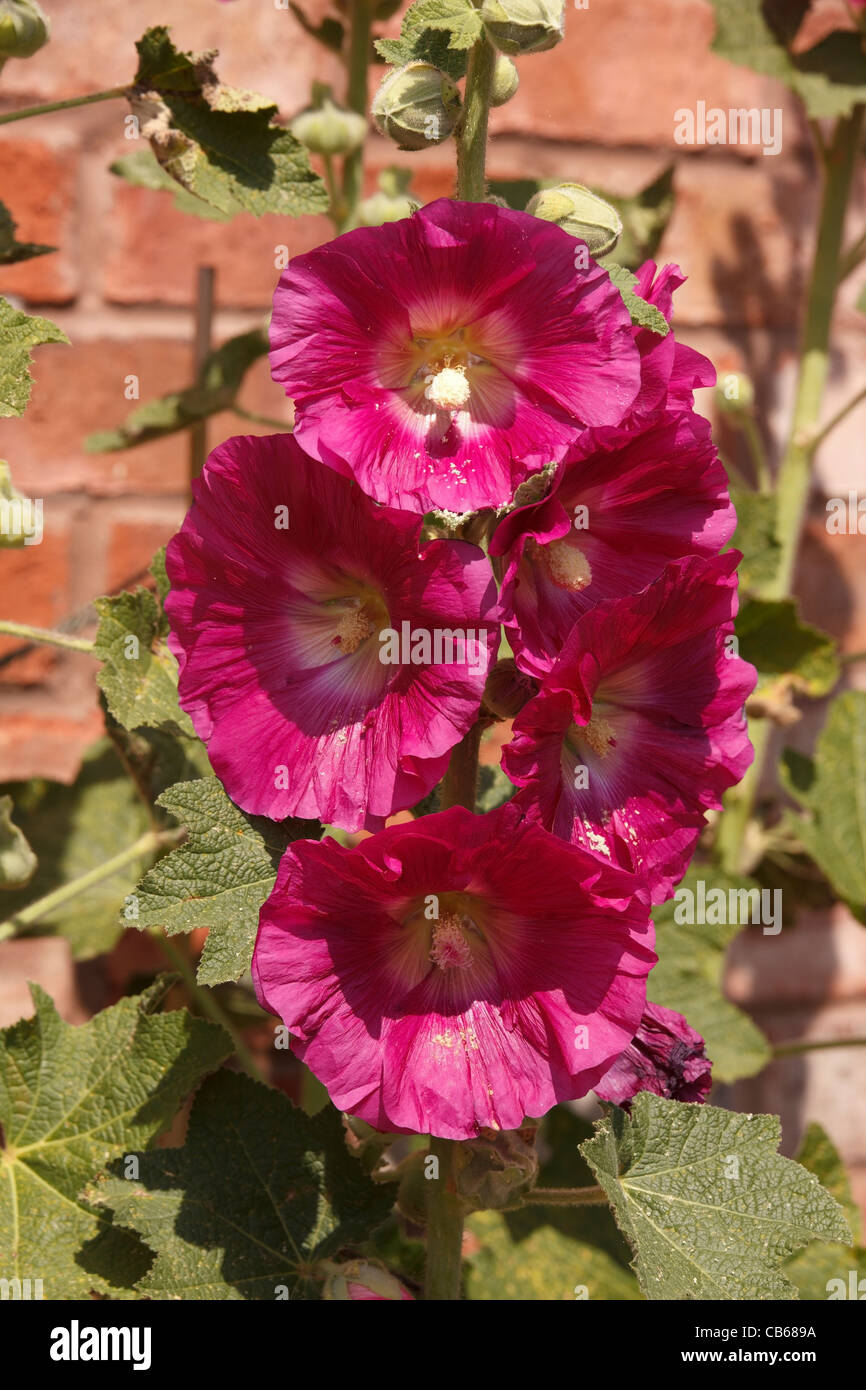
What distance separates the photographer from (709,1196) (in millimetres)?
604

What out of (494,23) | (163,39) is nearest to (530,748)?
(494,23)

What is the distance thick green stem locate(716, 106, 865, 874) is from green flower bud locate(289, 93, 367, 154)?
1.43 ft

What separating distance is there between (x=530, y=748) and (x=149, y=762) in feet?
1.15

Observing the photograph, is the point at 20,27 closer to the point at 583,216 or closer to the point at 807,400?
the point at 583,216

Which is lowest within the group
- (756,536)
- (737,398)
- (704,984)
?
(704,984)

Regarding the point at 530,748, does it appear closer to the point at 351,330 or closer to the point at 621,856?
the point at 621,856

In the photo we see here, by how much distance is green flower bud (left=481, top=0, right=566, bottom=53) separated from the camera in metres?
0.50

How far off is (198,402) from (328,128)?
213mm

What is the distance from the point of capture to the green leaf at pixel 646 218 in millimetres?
1037

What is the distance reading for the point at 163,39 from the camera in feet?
2.31

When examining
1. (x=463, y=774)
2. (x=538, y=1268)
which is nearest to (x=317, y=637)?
(x=463, y=774)

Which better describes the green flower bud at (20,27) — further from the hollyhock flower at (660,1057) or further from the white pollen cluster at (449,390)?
the hollyhock flower at (660,1057)

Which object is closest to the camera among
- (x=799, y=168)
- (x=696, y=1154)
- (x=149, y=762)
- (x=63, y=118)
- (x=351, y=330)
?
(x=351, y=330)
